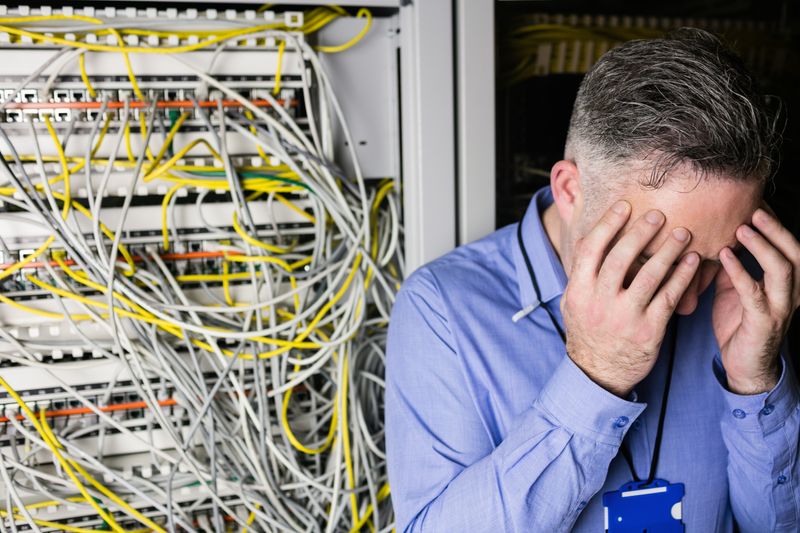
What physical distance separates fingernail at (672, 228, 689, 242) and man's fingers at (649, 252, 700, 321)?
3 cm

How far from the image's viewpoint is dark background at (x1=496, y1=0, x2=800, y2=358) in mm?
1515

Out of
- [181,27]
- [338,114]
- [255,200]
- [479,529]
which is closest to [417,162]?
[338,114]

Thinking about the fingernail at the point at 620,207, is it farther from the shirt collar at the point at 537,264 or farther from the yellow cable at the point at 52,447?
the yellow cable at the point at 52,447

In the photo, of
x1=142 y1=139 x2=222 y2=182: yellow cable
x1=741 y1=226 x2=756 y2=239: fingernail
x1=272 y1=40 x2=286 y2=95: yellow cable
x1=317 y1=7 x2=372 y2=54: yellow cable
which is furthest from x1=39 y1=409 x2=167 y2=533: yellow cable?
x1=741 y1=226 x2=756 y2=239: fingernail

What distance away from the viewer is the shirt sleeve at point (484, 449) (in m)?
0.89

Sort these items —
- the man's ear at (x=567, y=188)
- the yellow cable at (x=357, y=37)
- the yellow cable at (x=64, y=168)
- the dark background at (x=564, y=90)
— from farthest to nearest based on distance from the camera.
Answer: the dark background at (x=564, y=90) < the yellow cable at (x=357, y=37) < the yellow cable at (x=64, y=168) < the man's ear at (x=567, y=188)

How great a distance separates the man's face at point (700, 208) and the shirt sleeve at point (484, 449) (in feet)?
0.61

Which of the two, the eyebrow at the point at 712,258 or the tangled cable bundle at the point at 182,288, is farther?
the tangled cable bundle at the point at 182,288

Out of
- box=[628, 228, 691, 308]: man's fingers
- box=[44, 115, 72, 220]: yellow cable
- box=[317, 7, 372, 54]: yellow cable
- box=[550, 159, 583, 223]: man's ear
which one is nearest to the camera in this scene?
box=[628, 228, 691, 308]: man's fingers

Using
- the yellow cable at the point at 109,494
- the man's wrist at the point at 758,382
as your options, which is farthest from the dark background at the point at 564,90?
the yellow cable at the point at 109,494

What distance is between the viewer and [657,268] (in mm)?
848

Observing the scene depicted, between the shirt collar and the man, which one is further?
the shirt collar

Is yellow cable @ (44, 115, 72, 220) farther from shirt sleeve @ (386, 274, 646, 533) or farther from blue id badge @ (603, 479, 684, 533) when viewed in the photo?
blue id badge @ (603, 479, 684, 533)

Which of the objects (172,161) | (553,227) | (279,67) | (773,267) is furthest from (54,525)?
(773,267)
